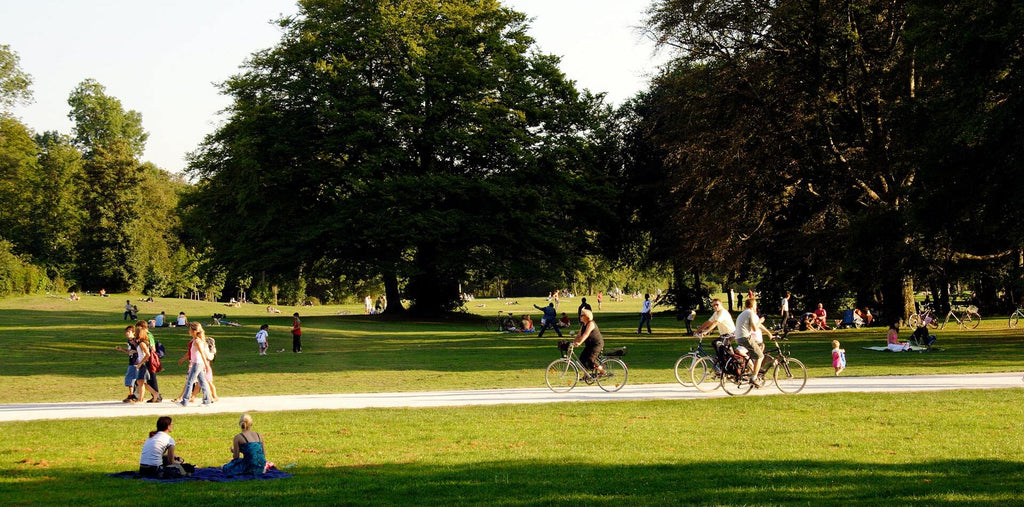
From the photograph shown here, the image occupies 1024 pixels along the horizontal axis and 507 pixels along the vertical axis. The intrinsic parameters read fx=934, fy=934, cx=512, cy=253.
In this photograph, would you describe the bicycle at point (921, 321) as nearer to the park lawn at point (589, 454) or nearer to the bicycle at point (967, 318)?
the bicycle at point (967, 318)

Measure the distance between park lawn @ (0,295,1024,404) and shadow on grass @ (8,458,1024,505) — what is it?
34.4 ft

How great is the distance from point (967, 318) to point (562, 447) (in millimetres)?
32653

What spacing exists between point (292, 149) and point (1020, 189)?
35.7m

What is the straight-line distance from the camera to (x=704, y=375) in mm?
18969

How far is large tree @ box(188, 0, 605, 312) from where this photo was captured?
50031 millimetres

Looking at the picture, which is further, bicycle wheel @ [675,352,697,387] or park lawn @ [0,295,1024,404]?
park lawn @ [0,295,1024,404]

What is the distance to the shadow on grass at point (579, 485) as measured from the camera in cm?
918

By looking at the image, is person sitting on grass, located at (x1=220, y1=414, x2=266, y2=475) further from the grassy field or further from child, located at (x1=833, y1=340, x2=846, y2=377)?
child, located at (x1=833, y1=340, x2=846, y2=377)

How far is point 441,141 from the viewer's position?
51.3 meters

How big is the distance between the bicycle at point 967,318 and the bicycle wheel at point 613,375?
2446cm

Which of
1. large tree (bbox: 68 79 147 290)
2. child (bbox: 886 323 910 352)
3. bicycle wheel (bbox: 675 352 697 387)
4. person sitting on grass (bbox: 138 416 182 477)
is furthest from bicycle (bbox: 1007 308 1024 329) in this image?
large tree (bbox: 68 79 147 290)

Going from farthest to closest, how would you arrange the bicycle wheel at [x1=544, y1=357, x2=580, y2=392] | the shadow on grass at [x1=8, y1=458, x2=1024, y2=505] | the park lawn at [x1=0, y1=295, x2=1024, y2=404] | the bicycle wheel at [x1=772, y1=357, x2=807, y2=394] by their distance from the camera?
the park lawn at [x1=0, y1=295, x2=1024, y2=404]
the bicycle wheel at [x1=544, y1=357, x2=580, y2=392]
the bicycle wheel at [x1=772, y1=357, x2=807, y2=394]
the shadow on grass at [x1=8, y1=458, x2=1024, y2=505]

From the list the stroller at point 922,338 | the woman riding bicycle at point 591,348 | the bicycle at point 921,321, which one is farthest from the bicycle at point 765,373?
the bicycle at point 921,321

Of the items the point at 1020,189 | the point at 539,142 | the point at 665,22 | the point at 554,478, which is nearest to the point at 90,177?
the point at 539,142
